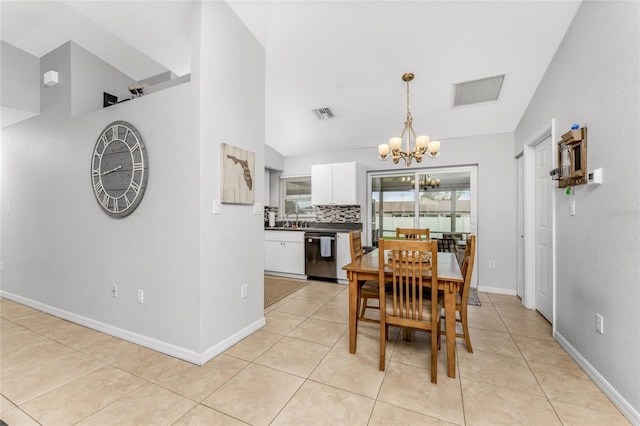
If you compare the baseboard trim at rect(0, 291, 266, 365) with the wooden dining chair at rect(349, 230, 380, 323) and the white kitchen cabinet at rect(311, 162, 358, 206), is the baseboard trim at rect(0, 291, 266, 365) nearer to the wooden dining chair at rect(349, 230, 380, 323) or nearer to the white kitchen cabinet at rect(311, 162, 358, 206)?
the wooden dining chair at rect(349, 230, 380, 323)

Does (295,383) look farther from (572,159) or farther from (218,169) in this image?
(572,159)

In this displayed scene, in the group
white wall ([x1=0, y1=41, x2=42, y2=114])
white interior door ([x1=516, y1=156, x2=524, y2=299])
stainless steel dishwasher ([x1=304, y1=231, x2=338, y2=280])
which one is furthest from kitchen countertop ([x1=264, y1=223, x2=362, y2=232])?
white wall ([x1=0, y1=41, x2=42, y2=114])

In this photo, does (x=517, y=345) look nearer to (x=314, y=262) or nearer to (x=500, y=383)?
(x=500, y=383)

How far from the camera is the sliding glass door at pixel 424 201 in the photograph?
435 centimetres

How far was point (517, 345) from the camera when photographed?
94.0 inches

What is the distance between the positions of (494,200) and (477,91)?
5.33 feet

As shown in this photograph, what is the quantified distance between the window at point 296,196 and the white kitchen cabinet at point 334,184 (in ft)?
1.85

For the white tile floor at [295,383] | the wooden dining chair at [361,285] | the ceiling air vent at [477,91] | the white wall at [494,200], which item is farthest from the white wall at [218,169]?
the white wall at [494,200]

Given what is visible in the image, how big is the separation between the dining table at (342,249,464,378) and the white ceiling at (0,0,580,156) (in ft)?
6.76

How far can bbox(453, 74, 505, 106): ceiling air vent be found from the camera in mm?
3104

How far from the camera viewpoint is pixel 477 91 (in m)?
3.30

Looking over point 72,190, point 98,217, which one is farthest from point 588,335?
point 72,190

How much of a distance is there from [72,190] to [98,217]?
0.55 m

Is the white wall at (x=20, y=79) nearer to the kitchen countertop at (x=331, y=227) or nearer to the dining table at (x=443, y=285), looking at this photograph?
the kitchen countertop at (x=331, y=227)
